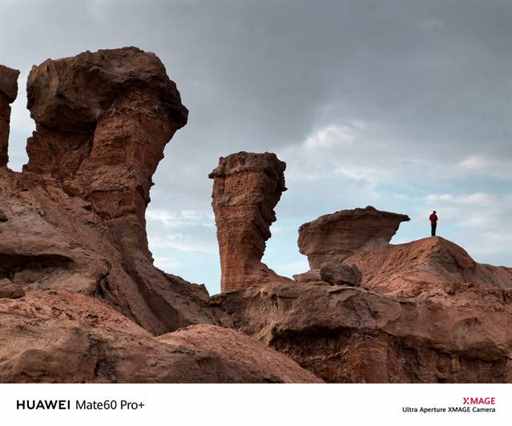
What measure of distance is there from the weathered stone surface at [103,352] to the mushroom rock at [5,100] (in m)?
5.20

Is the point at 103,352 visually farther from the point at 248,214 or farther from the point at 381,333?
the point at 248,214

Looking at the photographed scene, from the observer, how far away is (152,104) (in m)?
13.6

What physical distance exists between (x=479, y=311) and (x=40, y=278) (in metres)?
7.07

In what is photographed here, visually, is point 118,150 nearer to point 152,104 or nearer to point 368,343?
point 152,104

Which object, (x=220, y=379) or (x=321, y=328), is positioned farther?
(x=321, y=328)

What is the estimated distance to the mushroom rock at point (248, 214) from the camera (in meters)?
22.5

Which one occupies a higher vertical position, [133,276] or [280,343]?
[133,276]

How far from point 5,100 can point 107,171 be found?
78.3 inches

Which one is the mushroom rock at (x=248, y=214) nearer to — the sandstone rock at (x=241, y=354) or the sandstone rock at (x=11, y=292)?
the sandstone rock at (x=241, y=354)

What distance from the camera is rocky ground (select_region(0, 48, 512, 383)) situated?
654cm

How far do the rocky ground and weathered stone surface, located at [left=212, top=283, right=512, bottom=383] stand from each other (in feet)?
0.07

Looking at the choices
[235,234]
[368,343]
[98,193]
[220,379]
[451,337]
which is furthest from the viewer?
[235,234]
